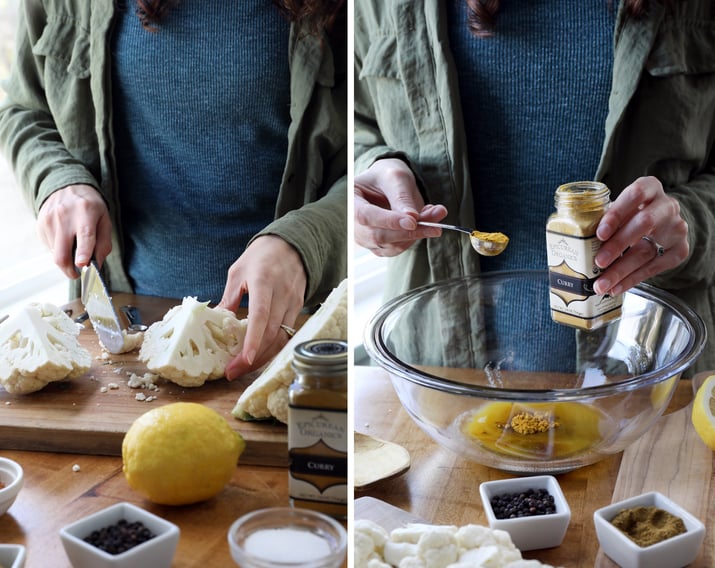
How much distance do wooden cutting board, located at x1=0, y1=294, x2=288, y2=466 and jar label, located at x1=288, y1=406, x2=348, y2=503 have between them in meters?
0.05

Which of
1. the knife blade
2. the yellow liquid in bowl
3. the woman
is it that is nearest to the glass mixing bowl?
the yellow liquid in bowl

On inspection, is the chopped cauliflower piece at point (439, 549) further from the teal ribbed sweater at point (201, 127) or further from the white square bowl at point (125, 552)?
the teal ribbed sweater at point (201, 127)

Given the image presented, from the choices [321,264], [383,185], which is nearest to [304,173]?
[321,264]

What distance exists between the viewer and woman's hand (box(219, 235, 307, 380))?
0.54m

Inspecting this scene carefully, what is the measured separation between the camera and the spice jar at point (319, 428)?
444 mm

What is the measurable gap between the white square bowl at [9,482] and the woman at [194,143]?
0.53ft

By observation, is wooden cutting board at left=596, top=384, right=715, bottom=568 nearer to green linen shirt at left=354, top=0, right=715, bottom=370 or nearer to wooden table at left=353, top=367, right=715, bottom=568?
wooden table at left=353, top=367, right=715, bottom=568

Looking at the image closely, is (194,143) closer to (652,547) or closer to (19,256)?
(19,256)

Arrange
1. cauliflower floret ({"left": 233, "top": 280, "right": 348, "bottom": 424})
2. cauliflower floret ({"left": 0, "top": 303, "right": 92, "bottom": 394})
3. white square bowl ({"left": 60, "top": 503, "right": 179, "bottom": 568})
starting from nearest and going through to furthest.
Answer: white square bowl ({"left": 60, "top": 503, "right": 179, "bottom": 568}) → cauliflower floret ({"left": 233, "top": 280, "right": 348, "bottom": 424}) → cauliflower floret ({"left": 0, "top": 303, "right": 92, "bottom": 394})

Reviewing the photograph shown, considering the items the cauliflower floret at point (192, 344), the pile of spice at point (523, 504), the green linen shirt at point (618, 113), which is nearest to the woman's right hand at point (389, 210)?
the green linen shirt at point (618, 113)

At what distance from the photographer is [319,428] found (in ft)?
1.49

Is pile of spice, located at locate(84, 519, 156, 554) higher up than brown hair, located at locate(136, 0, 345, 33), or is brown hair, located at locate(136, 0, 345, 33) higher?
brown hair, located at locate(136, 0, 345, 33)

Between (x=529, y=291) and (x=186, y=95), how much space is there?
36 centimetres

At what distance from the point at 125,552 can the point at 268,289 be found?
0.69 ft
